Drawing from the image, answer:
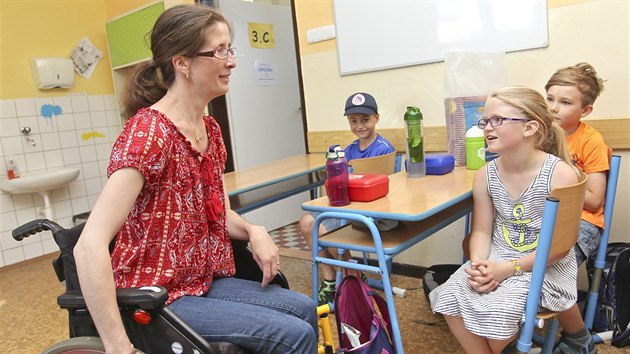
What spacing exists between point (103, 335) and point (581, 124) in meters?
1.87

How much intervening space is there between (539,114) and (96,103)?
3.97 metres

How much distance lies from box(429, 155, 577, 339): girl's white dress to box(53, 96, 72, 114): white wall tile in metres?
3.75

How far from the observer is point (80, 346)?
1.06 m

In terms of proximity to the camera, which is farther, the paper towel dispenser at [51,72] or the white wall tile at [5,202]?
the paper towel dispenser at [51,72]

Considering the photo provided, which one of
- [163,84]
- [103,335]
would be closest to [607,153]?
[163,84]

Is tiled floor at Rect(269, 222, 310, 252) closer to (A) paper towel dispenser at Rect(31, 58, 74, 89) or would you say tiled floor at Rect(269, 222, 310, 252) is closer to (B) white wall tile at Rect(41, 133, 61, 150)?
(B) white wall tile at Rect(41, 133, 61, 150)

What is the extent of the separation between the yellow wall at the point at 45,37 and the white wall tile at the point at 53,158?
489 millimetres

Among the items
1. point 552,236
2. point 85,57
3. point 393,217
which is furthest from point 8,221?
point 552,236

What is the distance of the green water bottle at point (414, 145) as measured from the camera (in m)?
1.90

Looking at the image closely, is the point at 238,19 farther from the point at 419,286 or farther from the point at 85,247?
the point at 85,247

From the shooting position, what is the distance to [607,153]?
70.9 inches

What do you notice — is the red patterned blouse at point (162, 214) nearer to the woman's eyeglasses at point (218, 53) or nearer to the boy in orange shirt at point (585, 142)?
the woman's eyeglasses at point (218, 53)

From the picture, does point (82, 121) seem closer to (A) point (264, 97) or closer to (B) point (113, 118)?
(B) point (113, 118)

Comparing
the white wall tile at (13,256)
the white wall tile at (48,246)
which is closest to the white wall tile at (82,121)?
the white wall tile at (48,246)
